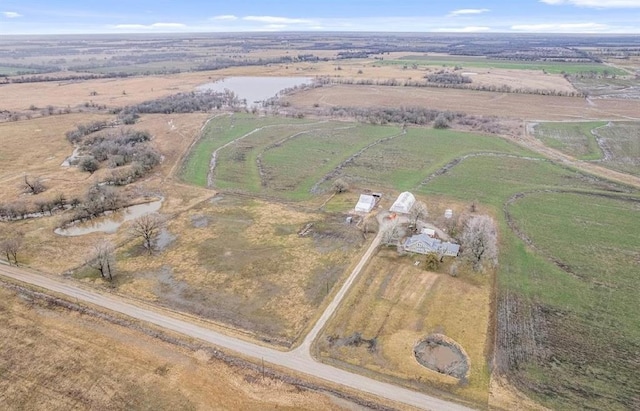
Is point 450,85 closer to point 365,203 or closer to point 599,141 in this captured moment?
point 599,141

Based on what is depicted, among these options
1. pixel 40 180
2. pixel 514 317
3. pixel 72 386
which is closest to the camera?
pixel 72 386

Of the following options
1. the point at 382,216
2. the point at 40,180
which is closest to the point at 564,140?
the point at 382,216

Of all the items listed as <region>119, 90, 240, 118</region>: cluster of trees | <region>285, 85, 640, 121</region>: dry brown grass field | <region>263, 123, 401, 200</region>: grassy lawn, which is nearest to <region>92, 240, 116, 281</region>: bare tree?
<region>263, 123, 401, 200</region>: grassy lawn

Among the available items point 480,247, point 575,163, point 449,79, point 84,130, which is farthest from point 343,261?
point 449,79

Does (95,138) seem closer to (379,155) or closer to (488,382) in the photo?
(379,155)

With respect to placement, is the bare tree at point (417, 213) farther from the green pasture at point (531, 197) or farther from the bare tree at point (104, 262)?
the bare tree at point (104, 262)
